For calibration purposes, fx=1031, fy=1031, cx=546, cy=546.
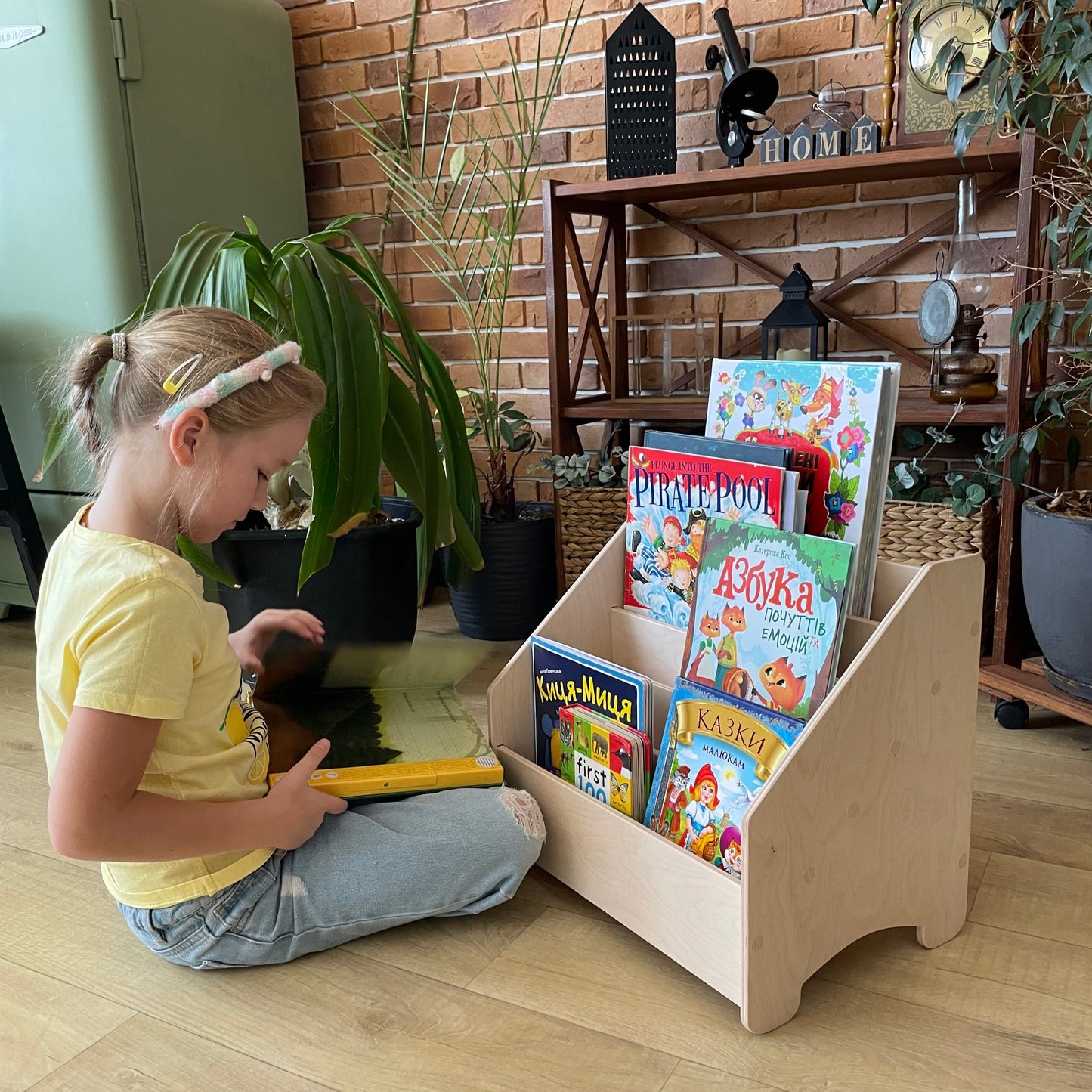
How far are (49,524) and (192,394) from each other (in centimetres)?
156

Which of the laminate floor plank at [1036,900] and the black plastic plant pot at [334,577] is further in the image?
the black plastic plant pot at [334,577]

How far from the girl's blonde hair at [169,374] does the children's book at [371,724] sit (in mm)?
431

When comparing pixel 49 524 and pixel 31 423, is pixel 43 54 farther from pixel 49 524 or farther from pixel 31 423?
pixel 49 524

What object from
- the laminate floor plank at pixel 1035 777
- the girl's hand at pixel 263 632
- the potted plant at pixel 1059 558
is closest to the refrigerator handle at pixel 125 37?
the girl's hand at pixel 263 632

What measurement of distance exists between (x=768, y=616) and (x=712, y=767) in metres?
0.17

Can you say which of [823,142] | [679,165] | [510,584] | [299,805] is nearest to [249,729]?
[299,805]

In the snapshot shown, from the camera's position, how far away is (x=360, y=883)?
3.67 ft

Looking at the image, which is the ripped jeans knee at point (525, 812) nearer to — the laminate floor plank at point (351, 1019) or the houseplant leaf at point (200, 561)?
the laminate floor plank at point (351, 1019)

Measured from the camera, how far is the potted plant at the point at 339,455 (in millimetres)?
1494

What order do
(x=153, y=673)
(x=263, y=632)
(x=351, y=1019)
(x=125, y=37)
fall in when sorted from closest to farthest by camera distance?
1. (x=153, y=673)
2. (x=351, y=1019)
3. (x=263, y=632)
4. (x=125, y=37)

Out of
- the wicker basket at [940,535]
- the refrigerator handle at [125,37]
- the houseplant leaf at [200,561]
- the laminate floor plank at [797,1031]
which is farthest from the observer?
the refrigerator handle at [125,37]

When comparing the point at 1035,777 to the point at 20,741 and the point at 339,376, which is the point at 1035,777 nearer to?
the point at 339,376

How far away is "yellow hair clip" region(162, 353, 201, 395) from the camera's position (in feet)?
3.22

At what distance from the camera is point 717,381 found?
1.28m
